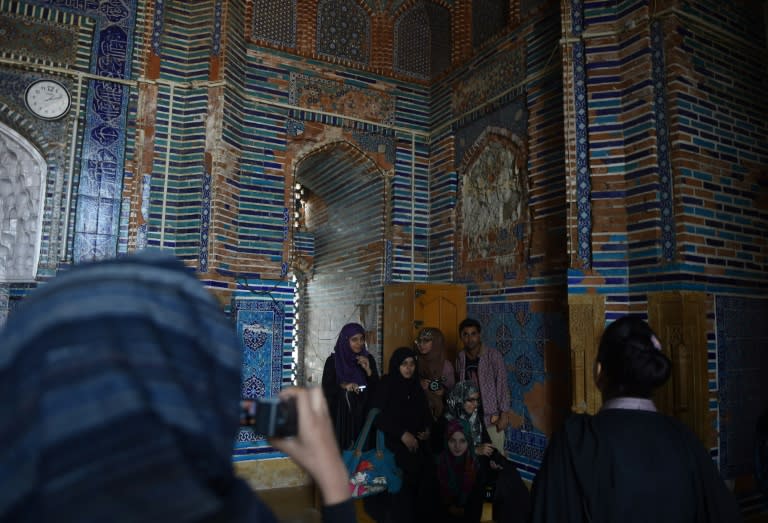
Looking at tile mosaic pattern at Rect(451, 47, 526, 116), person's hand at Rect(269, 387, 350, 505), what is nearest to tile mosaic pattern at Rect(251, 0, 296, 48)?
tile mosaic pattern at Rect(451, 47, 526, 116)

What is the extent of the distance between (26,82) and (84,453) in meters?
6.54

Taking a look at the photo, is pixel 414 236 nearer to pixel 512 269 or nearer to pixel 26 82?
pixel 512 269

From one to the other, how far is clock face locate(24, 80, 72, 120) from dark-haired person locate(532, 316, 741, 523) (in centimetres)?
607

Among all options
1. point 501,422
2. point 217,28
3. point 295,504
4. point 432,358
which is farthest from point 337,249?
point 295,504

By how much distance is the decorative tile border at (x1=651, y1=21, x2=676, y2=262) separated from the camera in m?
4.40

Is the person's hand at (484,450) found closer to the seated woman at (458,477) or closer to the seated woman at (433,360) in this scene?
the seated woman at (458,477)

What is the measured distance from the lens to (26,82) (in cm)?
571

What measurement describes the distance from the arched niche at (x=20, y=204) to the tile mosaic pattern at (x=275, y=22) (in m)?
2.97

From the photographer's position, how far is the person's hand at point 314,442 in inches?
33.2

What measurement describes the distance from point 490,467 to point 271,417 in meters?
4.11

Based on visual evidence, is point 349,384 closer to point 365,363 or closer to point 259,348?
point 365,363

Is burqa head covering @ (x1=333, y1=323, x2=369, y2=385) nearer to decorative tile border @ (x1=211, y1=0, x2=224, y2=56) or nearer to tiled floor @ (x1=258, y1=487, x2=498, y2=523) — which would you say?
tiled floor @ (x1=258, y1=487, x2=498, y2=523)

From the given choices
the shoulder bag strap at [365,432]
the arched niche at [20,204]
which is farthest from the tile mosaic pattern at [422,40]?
the shoulder bag strap at [365,432]

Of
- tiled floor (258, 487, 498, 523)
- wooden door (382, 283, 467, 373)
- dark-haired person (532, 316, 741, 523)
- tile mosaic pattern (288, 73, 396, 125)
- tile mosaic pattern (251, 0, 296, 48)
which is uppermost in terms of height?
tile mosaic pattern (251, 0, 296, 48)
